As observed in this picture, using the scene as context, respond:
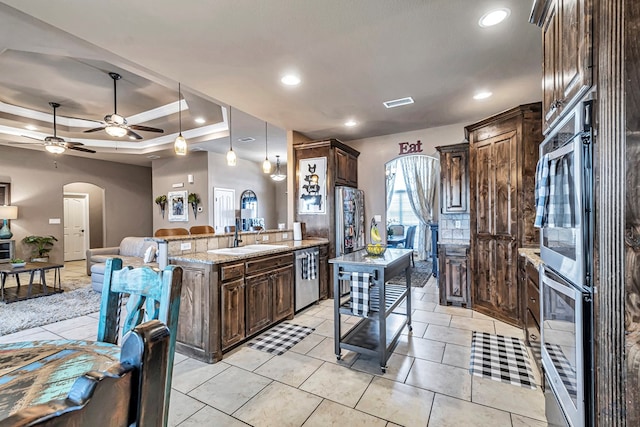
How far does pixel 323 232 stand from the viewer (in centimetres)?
466

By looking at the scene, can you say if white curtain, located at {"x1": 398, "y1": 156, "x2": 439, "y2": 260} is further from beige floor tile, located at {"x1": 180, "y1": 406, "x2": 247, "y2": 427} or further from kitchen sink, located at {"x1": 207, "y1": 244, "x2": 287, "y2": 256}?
beige floor tile, located at {"x1": 180, "y1": 406, "x2": 247, "y2": 427}

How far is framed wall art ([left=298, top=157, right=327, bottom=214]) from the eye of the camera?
462 cm

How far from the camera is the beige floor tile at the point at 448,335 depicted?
2.95 meters

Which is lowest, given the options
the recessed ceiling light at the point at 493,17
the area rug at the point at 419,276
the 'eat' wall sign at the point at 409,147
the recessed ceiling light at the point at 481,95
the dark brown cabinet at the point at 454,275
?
the area rug at the point at 419,276

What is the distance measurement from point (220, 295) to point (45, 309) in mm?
3182

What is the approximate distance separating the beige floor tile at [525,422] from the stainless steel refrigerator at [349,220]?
9.78 feet

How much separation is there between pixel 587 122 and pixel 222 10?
2214 mm

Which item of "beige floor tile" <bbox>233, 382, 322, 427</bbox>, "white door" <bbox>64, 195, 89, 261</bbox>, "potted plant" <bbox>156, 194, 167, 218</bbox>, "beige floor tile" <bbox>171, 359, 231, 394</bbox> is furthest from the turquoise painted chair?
"white door" <bbox>64, 195, 89, 261</bbox>

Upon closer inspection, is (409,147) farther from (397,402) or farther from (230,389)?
(230,389)

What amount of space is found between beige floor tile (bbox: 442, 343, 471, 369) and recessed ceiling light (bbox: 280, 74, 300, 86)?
122 inches

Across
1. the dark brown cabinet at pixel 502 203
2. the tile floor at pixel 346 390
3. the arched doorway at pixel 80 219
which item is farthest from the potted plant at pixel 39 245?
the dark brown cabinet at pixel 502 203

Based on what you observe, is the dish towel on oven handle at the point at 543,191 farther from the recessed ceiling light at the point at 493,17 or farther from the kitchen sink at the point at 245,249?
the kitchen sink at the point at 245,249

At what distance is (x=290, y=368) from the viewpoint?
246 centimetres

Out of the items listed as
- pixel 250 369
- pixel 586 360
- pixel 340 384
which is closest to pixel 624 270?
pixel 586 360
